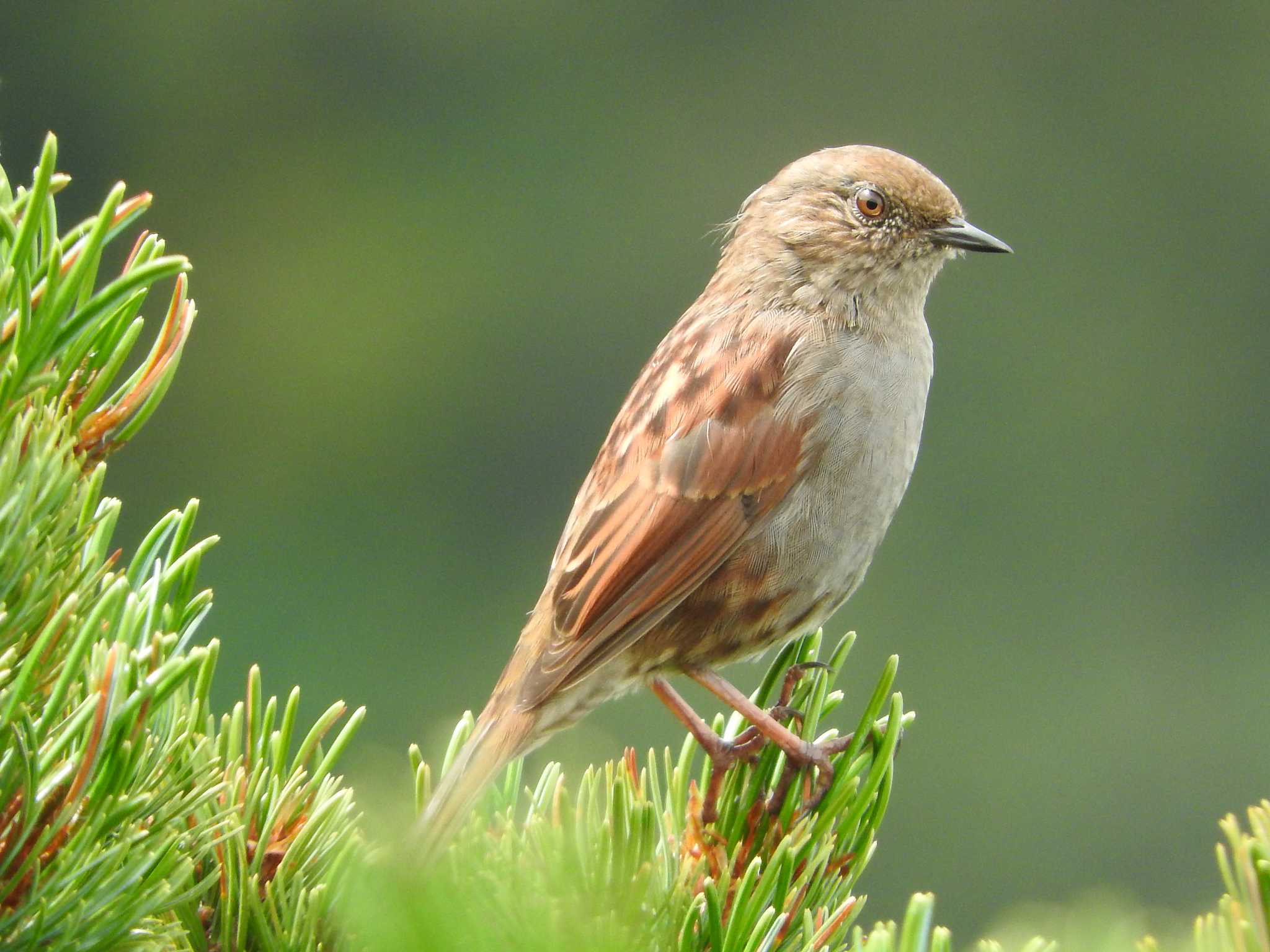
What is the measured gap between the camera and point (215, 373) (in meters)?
15.8

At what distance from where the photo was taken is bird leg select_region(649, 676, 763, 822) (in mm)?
1933

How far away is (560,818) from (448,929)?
72cm

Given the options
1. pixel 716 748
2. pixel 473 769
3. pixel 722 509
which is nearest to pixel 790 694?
pixel 716 748

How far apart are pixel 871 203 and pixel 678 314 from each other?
10.9 m

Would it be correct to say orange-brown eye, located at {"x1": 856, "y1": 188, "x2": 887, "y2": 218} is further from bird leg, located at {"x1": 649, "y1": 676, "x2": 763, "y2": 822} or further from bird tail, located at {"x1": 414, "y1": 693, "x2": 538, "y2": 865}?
bird tail, located at {"x1": 414, "y1": 693, "x2": 538, "y2": 865}

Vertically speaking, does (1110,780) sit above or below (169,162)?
below

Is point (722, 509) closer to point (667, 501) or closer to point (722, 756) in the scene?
point (667, 501)

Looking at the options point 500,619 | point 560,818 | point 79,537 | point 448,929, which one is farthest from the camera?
point 500,619

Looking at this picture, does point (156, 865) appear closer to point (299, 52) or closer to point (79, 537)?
point (79, 537)

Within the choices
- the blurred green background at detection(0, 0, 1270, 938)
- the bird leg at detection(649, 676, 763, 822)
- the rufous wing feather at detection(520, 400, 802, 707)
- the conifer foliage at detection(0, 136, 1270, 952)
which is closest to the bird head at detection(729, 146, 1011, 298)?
the rufous wing feather at detection(520, 400, 802, 707)

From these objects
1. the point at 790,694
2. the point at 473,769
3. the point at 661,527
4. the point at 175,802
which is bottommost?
the point at 175,802

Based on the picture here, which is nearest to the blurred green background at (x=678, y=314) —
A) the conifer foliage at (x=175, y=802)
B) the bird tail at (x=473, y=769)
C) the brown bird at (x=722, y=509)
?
the brown bird at (x=722, y=509)

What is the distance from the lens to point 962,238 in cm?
331

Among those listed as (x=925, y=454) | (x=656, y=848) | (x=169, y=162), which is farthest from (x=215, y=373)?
(x=656, y=848)
